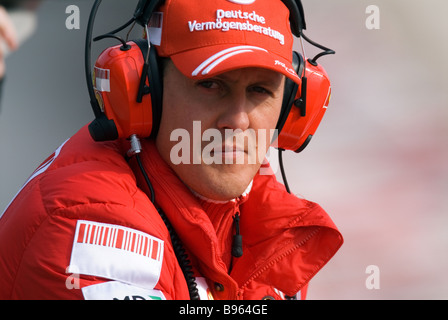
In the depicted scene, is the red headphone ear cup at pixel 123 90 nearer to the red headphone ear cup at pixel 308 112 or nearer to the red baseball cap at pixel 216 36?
the red baseball cap at pixel 216 36

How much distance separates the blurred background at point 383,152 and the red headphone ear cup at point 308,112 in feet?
4.05

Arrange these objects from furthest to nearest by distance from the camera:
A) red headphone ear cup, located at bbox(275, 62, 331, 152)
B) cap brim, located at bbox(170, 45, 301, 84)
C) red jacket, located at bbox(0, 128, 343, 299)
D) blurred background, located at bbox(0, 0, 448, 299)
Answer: blurred background, located at bbox(0, 0, 448, 299), red headphone ear cup, located at bbox(275, 62, 331, 152), cap brim, located at bbox(170, 45, 301, 84), red jacket, located at bbox(0, 128, 343, 299)

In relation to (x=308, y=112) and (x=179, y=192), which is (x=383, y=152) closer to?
(x=308, y=112)

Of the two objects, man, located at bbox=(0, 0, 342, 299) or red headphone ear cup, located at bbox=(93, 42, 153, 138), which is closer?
man, located at bbox=(0, 0, 342, 299)

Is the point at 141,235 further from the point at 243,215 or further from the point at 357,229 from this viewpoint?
the point at 357,229

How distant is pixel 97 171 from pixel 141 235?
22cm

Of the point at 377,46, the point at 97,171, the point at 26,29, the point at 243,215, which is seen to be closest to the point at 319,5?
the point at 377,46

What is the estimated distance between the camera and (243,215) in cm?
180

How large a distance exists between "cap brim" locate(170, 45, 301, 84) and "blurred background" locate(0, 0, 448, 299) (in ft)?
5.22

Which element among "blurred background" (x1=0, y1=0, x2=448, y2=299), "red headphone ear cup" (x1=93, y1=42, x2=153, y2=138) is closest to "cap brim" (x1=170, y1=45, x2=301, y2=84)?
"red headphone ear cup" (x1=93, y1=42, x2=153, y2=138)

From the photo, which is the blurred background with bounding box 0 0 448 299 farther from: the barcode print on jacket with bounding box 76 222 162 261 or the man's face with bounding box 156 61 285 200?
the barcode print on jacket with bounding box 76 222 162 261

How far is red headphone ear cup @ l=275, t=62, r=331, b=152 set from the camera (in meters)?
1.69

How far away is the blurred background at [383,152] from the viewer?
9.78 ft

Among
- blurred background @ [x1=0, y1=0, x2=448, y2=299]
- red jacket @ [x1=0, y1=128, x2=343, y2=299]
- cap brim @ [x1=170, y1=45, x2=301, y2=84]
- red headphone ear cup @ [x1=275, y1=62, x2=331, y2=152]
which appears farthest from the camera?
blurred background @ [x1=0, y1=0, x2=448, y2=299]
